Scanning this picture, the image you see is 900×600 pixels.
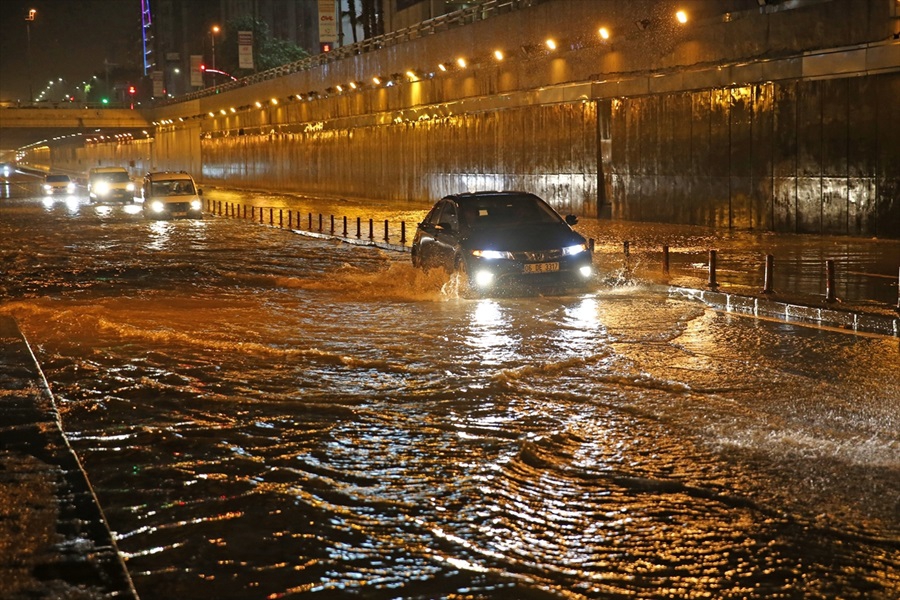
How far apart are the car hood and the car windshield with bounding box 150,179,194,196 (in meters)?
26.3

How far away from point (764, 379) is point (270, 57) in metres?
100

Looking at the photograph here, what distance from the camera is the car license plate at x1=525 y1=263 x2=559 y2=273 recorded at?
15875 millimetres

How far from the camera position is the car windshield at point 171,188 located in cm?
4038

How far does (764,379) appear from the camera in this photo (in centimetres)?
1010

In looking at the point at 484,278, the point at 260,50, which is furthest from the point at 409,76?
the point at 260,50

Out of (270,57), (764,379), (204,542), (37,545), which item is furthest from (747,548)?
(270,57)

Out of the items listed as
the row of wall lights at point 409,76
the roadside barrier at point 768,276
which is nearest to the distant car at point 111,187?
the row of wall lights at point 409,76

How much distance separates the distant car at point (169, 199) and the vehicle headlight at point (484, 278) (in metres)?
26.0

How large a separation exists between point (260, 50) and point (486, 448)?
103 meters

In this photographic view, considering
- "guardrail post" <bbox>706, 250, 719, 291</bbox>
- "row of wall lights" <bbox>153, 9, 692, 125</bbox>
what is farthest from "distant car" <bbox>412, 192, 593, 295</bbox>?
"row of wall lights" <bbox>153, 9, 692, 125</bbox>

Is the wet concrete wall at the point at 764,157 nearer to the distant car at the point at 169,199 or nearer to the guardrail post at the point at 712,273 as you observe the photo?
the guardrail post at the point at 712,273

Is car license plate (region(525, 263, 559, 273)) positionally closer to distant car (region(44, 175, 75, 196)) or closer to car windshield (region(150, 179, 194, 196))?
car windshield (region(150, 179, 194, 196))

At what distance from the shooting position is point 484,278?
52.3ft

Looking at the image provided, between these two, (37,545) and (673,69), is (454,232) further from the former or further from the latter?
(673,69)
